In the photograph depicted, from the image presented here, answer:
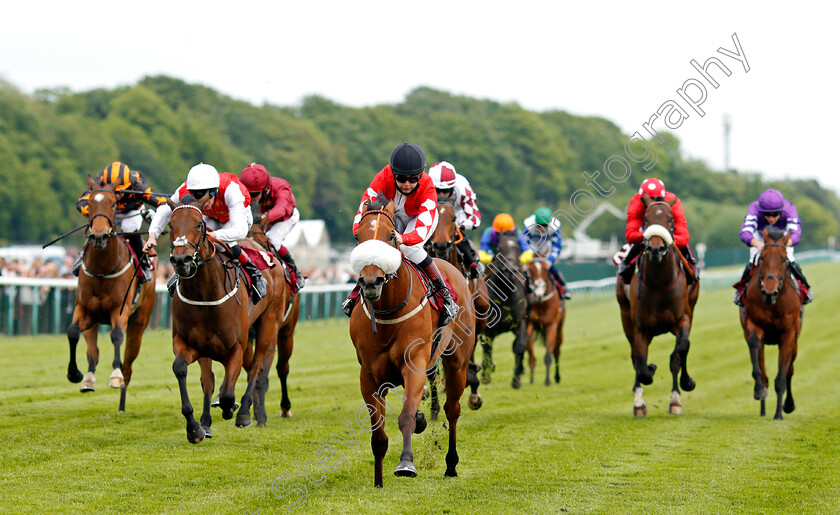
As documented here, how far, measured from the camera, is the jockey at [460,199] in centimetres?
948

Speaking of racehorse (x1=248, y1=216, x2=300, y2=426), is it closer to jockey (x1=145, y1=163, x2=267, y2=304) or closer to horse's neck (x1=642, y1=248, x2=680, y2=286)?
jockey (x1=145, y1=163, x2=267, y2=304)

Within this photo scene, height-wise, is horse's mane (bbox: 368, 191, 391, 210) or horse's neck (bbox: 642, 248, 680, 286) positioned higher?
horse's mane (bbox: 368, 191, 391, 210)

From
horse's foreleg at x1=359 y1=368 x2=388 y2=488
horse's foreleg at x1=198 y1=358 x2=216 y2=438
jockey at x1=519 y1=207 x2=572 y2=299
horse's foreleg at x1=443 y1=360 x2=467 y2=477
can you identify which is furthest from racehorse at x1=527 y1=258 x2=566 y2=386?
horse's foreleg at x1=359 y1=368 x2=388 y2=488

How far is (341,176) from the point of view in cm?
6512

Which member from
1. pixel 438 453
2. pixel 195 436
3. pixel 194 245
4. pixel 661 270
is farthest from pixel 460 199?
pixel 195 436

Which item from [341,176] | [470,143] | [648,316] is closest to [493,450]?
[648,316]

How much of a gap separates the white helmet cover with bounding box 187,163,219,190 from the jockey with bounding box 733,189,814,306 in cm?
538

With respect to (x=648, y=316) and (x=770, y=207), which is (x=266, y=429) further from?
(x=770, y=207)

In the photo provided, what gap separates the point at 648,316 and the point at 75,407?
578 centimetres

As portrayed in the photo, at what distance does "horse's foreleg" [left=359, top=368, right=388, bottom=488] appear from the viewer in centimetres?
612

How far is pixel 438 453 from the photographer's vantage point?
25.2 feet

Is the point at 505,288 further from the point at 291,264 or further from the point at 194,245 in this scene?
the point at 194,245

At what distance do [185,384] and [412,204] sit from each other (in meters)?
2.11

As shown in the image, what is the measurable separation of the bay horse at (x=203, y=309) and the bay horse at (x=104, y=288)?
1751 millimetres
